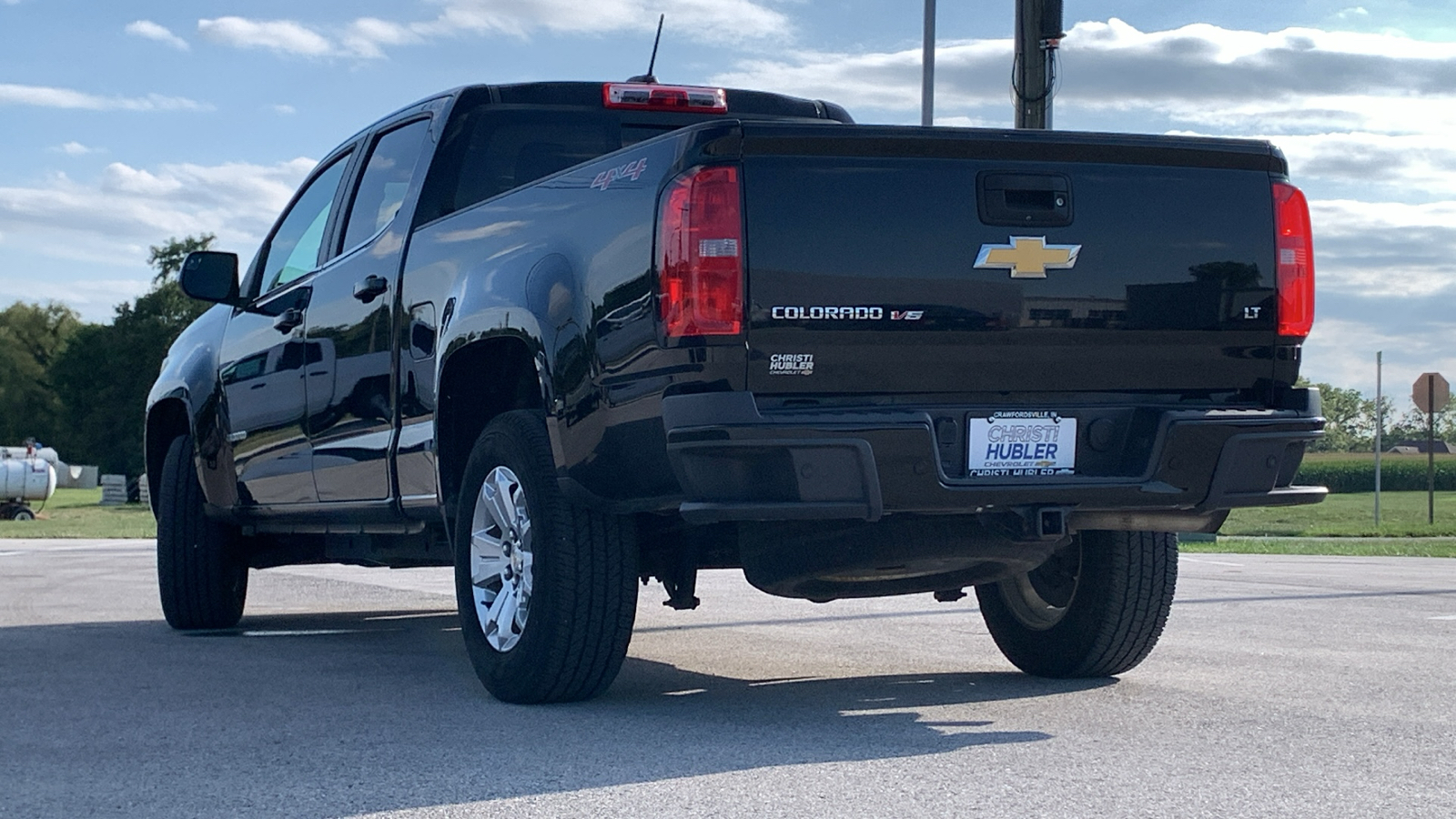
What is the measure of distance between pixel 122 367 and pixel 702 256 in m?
88.4

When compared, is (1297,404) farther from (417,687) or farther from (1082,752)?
(417,687)

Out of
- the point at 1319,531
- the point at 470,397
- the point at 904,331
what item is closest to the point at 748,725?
the point at 904,331

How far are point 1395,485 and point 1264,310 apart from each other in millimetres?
63416

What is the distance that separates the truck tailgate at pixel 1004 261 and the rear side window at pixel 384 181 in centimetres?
249

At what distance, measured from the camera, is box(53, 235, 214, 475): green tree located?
288 feet

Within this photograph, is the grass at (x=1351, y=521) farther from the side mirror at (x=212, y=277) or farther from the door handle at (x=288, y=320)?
the door handle at (x=288, y=320)

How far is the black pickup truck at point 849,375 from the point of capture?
4.90 meters

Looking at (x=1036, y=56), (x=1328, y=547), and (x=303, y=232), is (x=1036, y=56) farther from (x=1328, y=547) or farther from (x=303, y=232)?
(x=303, y=232)

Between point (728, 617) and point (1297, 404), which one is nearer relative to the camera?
point (1297, 404)

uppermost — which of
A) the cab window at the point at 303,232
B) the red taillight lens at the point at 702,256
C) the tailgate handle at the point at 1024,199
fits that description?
the cab window at the point at 303,232

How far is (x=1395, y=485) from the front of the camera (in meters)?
65.0

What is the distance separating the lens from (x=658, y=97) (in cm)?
717

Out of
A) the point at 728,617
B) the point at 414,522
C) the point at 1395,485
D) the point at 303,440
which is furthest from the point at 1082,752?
the point at 1395,485

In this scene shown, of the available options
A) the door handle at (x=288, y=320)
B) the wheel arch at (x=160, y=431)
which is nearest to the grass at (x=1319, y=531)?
the wheel arch at (x=160, y=431)
